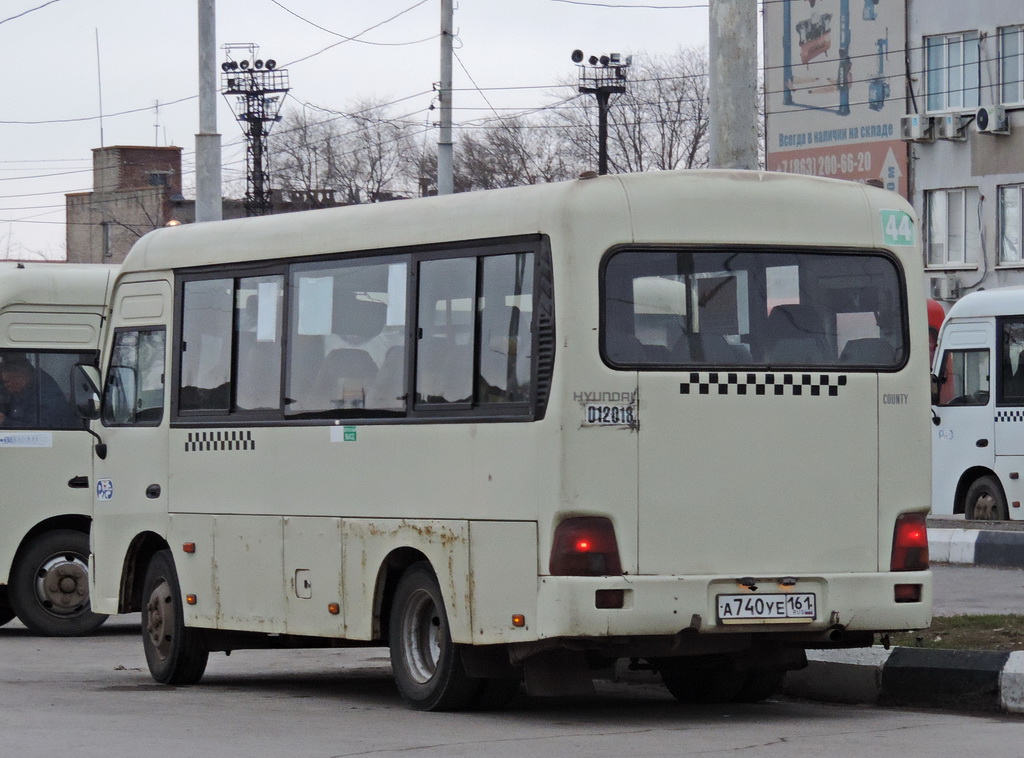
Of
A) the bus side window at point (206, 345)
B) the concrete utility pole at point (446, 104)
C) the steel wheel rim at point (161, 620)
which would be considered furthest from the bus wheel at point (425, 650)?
the concrete utility pole at point (446, 104)

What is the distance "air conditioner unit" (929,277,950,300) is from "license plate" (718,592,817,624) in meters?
34.3

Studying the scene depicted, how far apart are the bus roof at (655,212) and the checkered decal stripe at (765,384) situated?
0.66 meters

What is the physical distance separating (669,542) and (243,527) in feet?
10.6

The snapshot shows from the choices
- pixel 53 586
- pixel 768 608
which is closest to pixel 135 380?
pixel 53 586

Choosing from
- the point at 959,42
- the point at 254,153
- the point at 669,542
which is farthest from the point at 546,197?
the point at 254,153

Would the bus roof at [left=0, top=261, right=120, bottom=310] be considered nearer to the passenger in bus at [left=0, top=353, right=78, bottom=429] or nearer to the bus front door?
the passenger in bus at [left=0, top=353, right=78, bottom=429]

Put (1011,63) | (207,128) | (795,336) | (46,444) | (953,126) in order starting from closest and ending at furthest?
(795,336), (46,444), (207,128), (1011,63), (953,126)

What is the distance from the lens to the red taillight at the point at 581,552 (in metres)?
9.35

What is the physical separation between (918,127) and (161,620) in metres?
32.9

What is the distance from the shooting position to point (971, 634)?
1185 cm

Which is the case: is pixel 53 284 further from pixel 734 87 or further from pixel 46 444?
pixel 734 87

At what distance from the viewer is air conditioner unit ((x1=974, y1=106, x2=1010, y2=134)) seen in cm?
4150

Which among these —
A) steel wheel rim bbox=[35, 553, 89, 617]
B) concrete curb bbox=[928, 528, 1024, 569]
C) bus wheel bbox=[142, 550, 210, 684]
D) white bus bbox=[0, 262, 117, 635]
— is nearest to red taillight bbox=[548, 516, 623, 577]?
bus wheel bbox=[142, 550, 210, 684]

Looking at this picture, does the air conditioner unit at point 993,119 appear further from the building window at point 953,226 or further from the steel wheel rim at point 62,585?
the steel wheel rim at point 62,585
